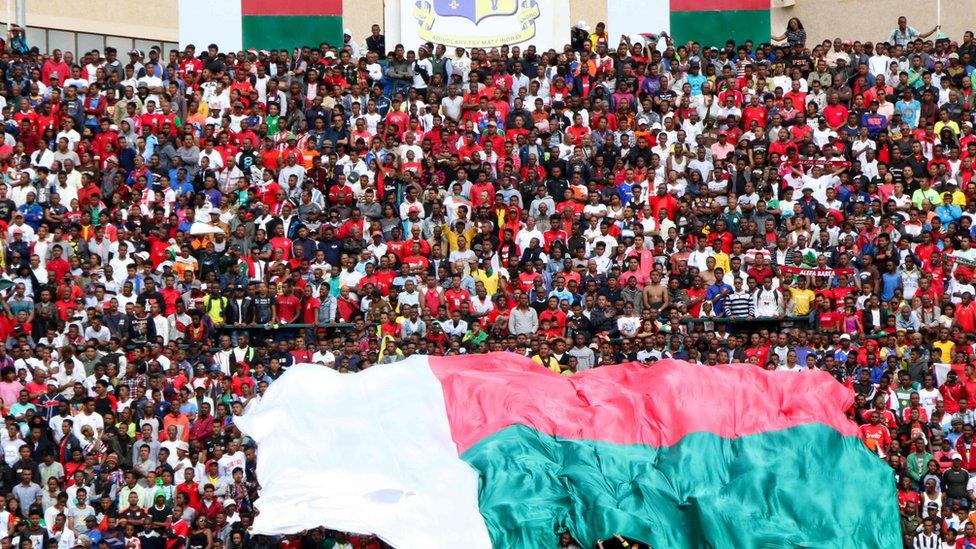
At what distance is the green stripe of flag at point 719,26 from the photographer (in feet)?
128

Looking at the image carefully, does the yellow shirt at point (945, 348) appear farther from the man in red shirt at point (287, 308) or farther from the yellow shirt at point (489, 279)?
the man in red shirt at point (287, 308)

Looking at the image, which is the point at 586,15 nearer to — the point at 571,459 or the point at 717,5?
the point at 717,5

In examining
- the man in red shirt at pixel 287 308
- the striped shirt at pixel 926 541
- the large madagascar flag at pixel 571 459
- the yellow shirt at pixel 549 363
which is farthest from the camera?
the man in red shirt at pixel 287 308

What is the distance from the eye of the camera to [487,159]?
3375 cm

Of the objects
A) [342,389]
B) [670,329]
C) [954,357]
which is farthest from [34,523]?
[954,357]

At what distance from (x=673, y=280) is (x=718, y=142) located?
156 inches

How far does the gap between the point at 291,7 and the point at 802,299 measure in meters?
11.6

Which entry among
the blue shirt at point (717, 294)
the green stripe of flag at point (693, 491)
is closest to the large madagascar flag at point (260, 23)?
the blue shirt at point (717, 294)

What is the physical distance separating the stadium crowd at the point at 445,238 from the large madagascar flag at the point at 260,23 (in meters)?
1.92

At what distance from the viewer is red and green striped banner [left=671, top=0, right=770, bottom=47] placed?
38.9 m

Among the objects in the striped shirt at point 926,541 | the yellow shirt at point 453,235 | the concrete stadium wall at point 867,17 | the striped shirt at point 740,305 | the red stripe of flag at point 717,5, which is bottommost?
the striped shirt at point 926,541

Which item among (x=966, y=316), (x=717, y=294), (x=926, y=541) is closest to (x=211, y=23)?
(x=717, y=294)

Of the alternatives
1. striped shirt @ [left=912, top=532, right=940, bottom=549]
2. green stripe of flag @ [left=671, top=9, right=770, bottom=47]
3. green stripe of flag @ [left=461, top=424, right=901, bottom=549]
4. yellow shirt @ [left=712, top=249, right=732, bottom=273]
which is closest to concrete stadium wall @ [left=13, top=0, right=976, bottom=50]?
green stripe of flag @ [left=671, top=9, right=770, bottom=47]

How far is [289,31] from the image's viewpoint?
38.5 m
